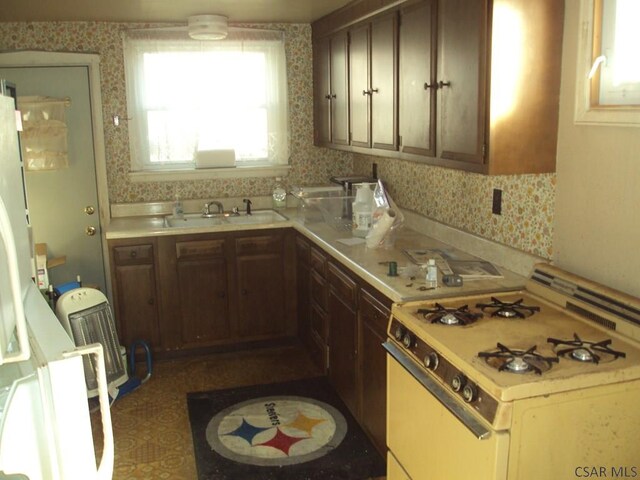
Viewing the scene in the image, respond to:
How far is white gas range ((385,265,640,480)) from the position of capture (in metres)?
1.76

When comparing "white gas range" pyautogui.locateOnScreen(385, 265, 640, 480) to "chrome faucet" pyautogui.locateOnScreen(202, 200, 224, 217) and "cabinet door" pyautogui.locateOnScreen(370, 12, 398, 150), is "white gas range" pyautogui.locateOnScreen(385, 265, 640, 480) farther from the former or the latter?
Answer: "chrome faucet" pyautogui.locateOnScreen(202, 200, 224, 217)

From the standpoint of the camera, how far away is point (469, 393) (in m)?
1.85

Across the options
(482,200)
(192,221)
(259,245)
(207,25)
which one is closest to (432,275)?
(482,200)

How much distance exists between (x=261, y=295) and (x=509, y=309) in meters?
2.32

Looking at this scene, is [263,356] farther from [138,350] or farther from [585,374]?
[585,374]

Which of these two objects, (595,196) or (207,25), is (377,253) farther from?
(207,25)

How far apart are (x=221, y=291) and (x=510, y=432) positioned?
9.29 ft

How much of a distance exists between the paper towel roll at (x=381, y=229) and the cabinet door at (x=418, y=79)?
1.13ft

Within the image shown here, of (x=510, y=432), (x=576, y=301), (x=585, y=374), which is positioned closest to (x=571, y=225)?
(x=576, y=301)

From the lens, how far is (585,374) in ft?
5.88

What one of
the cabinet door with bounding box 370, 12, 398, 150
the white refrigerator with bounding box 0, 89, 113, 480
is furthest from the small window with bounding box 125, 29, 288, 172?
the white refrigerator with bounding box 0, 89, 113, 480

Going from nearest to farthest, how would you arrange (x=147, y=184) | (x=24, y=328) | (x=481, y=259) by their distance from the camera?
(x=24, y=328), (x=481, y=259), (x=147, y=184)

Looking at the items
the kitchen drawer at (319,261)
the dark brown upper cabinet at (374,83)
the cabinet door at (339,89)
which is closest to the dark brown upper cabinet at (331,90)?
the cabinet door at (339,89)

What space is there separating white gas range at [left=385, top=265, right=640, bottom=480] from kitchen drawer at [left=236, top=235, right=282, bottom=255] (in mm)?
2003
